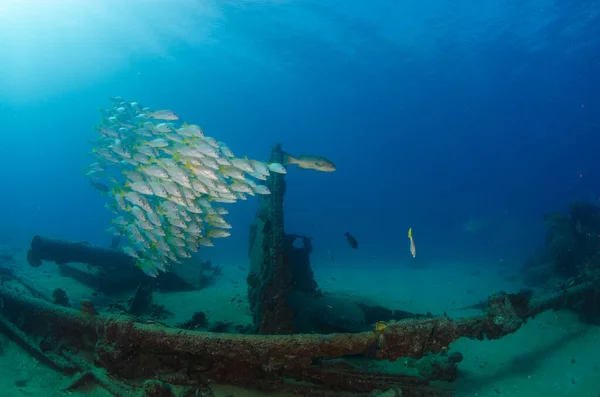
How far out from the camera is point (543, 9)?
3042cm

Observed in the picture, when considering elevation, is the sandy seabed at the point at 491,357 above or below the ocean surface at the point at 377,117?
below

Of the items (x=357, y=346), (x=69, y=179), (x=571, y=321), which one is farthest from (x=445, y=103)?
(x=69, y=179)

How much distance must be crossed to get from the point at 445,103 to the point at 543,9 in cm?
4044

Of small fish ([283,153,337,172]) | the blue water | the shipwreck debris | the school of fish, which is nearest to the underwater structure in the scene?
small fish ([283,153,337,172])

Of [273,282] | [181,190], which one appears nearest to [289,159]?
[181,190]

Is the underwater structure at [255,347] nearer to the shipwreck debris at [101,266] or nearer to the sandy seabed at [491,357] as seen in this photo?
the sandy seabed at [491,357]

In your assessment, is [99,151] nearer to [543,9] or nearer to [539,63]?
[543,9]

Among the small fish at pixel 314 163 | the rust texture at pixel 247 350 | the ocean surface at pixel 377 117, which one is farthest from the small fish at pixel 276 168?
the rust texture at pixel 247 350

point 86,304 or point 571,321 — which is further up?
point 571,321

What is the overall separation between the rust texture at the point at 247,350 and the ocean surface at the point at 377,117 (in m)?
0.77

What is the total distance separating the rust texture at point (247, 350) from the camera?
3980 millimetres

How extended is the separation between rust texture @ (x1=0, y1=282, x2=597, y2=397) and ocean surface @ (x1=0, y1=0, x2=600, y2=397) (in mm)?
765

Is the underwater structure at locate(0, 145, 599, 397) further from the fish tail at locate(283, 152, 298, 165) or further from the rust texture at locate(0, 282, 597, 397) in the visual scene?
the fish tail at locate(283, 152, 298, 165)

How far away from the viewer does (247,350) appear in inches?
155
